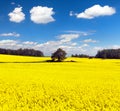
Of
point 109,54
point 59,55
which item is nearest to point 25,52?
point 109,54

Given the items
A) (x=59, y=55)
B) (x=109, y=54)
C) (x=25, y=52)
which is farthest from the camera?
(x=25, y=52)

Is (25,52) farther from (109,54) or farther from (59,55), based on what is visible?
(59,55)

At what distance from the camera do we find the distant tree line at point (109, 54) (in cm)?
14012

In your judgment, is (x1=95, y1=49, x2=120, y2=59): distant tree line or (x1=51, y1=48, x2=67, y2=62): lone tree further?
(x1=95, y1=49, x2=120, y2=59): distant tree line

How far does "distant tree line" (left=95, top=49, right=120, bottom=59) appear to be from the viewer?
140125 mm

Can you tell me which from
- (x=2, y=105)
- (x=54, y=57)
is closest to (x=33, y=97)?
(x=2, y=105)

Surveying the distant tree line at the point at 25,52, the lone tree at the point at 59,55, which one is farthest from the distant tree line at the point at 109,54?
the lone tree at the point at 59,55

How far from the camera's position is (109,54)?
143375 mm

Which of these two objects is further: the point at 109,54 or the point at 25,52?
the point at 25,52

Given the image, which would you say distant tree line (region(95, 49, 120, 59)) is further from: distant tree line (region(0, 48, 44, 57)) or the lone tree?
the lone tree

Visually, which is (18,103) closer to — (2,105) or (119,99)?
(2,105)

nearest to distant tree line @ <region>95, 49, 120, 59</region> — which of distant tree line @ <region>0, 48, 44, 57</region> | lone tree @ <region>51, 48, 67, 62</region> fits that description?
distant tree line @ <region>0, 48, 44, 57</region>

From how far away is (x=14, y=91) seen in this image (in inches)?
645

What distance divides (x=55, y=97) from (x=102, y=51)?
13787 centimetres
